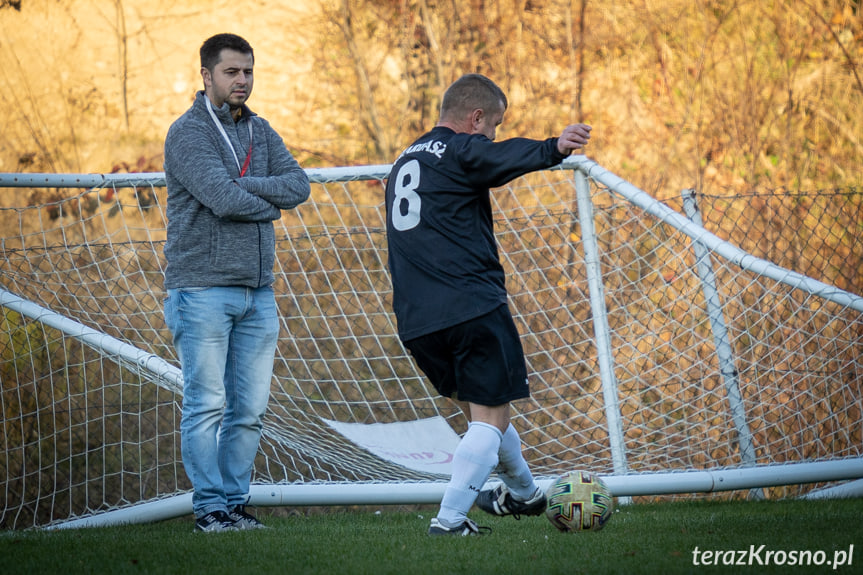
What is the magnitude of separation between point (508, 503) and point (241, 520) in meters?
1.02

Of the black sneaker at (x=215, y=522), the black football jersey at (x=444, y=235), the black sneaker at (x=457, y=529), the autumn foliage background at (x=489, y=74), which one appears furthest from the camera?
the autumn foliage background at (x=489, y=74)

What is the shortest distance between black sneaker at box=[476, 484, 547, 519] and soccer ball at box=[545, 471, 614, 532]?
0.19 metres

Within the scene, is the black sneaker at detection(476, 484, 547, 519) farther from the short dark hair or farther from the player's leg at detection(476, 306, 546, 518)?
the short dark hair

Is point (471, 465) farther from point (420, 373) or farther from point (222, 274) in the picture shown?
point (420, 373)

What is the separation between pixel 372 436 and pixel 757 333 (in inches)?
128

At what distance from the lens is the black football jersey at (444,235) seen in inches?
119

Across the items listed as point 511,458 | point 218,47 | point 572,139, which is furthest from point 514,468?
point 218,47

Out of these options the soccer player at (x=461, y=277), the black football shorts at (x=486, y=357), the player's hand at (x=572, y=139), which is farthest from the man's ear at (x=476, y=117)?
the black football shorts at (x=486, y=357)

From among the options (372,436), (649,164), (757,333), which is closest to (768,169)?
(649,164)

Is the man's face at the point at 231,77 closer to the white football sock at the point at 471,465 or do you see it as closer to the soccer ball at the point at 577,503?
the white football sock at the point at 471,465

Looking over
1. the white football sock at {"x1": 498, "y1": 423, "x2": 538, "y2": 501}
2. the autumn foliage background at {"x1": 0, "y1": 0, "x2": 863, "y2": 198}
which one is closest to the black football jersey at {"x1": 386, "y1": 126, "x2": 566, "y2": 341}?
the white football sock at {"x1": 498, "y1": 423, "x2": 538, "y2": 501}

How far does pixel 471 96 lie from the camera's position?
321cm

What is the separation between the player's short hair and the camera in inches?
126

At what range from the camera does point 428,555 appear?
2.89 meters
